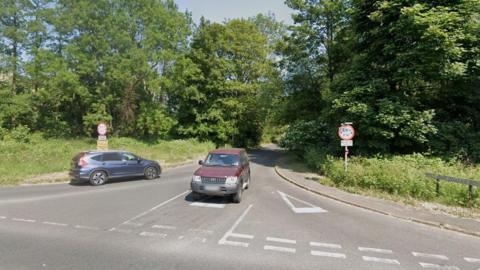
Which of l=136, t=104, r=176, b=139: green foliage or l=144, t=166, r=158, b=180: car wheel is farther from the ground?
l=136, t=104, r=176, b=139: green foliage

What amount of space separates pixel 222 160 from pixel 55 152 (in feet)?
54.3

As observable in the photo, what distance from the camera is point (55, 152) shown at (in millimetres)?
21438

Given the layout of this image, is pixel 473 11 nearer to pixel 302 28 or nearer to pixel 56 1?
pixel 302 28

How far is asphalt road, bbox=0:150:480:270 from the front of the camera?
5531 mm

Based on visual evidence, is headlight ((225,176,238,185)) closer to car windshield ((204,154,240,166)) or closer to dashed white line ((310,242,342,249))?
car windshield ((204,154,240,166))

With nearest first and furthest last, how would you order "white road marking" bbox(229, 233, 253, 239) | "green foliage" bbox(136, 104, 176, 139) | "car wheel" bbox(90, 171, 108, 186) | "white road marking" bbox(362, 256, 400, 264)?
"white road marking" bbox(362, 256, 400, 264), "white road marking" bbox(229, 233, 253, 239), "car wheel" bbox(90, 171, 108, 186), "green foliage" bbox(136, 104, 176, 139)

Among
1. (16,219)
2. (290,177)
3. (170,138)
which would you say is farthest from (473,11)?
(170,138)

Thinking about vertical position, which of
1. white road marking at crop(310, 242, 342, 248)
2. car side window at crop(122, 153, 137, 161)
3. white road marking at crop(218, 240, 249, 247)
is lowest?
white road marking at crop(218, 240, 249, 247)

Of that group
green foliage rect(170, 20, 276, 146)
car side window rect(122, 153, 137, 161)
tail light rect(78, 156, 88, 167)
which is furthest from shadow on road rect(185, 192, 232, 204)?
green foliage rect(170, 20, 276, 146)

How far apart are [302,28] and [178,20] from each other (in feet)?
50.1

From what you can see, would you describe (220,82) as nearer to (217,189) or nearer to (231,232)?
(217,189)

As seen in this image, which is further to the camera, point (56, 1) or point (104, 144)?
point (56, 1)

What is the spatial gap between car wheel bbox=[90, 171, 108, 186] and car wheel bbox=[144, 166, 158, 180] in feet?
7.40

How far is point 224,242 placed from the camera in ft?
21.5
